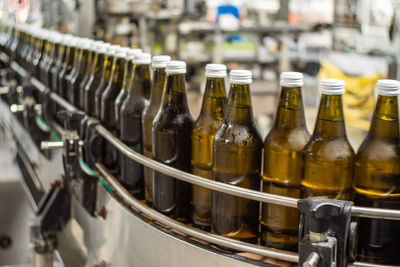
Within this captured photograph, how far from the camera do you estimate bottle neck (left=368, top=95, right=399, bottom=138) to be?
0.78m

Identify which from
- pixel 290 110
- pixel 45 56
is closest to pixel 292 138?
pixel 290 110

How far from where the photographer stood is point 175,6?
712cm

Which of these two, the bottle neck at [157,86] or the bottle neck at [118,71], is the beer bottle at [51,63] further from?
the bottle neck at [157,86]

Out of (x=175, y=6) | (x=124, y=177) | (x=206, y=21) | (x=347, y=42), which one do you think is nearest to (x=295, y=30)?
(x=347, y=42)

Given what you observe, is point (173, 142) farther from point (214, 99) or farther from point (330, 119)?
point (330, 119)

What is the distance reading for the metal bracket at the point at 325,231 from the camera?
0.64 m

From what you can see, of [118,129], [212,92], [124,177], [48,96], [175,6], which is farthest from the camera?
[175,6]

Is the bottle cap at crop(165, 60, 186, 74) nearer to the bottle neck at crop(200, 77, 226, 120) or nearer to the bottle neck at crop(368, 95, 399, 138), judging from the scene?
the bottle neck at crop(200, 77, 226, 120)

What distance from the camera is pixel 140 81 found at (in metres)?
1.16

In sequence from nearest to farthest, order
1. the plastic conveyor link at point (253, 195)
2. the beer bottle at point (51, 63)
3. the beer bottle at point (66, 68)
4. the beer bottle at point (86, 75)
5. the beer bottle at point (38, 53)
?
the plastic conveyor link at point (253, 195)
the beer bottle at point (86, 75)
the beer bottle at point (66, 68)
the beer bottle at point (51, 63)
the beer bottle at point (38, 53)

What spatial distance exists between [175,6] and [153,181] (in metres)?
6.44

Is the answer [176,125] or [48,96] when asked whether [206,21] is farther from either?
[176,125]

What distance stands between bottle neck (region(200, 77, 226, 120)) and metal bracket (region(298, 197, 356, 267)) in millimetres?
357

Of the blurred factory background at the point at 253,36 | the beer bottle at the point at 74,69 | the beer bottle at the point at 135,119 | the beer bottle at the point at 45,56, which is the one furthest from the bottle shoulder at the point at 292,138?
the blurred factory background at the point at 253,36
